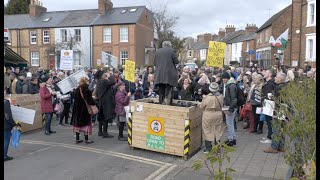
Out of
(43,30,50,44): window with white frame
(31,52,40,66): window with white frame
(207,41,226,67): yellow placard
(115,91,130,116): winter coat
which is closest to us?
(115,91,130,116): winter coat

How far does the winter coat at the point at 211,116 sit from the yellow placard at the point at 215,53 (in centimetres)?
468

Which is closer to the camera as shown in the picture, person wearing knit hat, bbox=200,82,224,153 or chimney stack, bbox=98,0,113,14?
person wearing knit hat, bbox=200,82,224,153

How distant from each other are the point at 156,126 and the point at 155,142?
1.28 ft

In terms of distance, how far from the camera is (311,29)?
30.0 m

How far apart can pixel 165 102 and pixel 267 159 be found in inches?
102

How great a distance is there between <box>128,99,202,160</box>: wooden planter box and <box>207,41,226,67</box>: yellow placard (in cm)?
456

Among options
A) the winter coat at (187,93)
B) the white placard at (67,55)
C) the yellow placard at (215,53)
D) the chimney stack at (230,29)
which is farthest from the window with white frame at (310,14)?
the chimney stack at (230,29)

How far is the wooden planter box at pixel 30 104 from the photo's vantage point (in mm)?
10602

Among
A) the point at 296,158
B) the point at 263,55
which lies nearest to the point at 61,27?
the point at 263,55

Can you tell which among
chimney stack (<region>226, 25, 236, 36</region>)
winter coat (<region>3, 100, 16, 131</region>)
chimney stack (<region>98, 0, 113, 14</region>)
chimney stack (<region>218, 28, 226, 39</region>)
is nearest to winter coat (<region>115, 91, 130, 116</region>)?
winter coat (<region>3, 100, 16, 131</region>)

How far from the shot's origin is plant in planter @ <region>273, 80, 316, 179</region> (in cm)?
419

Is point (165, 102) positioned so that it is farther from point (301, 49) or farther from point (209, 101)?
point (301, 49)

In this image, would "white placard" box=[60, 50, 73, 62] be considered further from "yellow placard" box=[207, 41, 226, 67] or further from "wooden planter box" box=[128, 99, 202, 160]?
"wooden planter box" box=[128, 99, 202, 160]

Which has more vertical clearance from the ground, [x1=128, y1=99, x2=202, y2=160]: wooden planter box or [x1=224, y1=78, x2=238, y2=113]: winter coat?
[x1=224, y1=78, x2=238, y2=113]: winter coat
